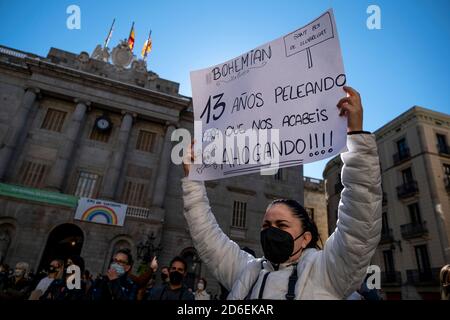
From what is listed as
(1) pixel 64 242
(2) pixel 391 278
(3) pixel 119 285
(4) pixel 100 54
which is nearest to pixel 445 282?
(3) pixel 119 285

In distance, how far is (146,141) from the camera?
70.5ft

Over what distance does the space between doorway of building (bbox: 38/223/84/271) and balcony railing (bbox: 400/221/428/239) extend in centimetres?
2267

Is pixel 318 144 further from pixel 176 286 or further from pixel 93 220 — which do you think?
pixel 93 220

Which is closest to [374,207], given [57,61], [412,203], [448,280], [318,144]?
[318,144]

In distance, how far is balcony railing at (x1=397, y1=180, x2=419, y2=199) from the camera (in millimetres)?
20359

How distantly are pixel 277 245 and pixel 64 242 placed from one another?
18406mm

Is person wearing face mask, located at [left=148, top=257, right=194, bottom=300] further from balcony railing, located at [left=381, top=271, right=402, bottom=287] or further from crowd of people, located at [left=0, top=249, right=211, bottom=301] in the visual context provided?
balcony railing, located at [left=381, top=271, right=402, bottom=287]

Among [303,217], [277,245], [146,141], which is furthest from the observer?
[146,141]

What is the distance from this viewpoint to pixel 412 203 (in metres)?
20.6

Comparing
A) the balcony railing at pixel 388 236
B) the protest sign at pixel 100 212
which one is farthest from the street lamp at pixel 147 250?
the balcony railing at pixel 388 236

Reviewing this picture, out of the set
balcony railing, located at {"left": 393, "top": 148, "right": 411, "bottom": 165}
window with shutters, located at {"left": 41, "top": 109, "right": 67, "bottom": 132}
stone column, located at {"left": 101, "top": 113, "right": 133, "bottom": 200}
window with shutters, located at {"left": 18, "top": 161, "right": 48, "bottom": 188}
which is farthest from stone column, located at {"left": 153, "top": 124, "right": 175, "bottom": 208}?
balcony railing, located at {"left": 393, "top": 148, "right": 411, "bottom": 165}

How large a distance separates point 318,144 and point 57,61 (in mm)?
24807

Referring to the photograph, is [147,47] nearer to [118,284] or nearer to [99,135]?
[99,135]

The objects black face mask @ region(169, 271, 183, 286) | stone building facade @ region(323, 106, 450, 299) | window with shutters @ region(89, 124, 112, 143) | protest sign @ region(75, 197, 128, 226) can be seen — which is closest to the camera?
black face mask @ region(169, 271, 183, 286)
